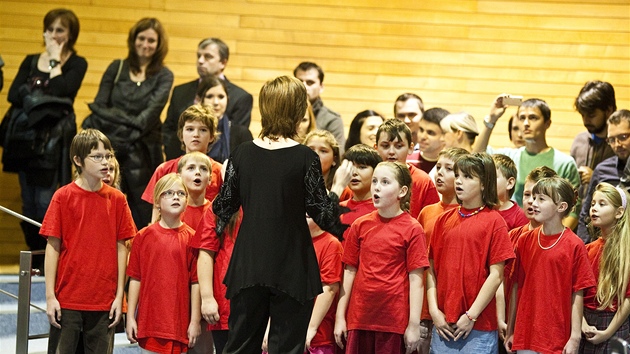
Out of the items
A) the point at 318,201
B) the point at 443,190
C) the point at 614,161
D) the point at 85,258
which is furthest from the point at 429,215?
the point at 85,258

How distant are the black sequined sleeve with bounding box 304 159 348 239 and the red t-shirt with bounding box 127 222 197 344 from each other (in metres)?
1.05

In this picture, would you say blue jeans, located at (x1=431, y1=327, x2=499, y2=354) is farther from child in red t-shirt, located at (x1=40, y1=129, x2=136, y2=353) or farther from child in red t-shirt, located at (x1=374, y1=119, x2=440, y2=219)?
child in red t-shirt, located at (x1=40, y1=129, x2=136, y2=353)

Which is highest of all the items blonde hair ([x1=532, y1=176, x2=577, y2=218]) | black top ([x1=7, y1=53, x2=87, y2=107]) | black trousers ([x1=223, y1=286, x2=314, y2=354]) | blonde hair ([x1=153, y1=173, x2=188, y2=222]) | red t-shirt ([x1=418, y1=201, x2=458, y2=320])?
black top ([x1=7, y1=53, x2=87, y2=107])

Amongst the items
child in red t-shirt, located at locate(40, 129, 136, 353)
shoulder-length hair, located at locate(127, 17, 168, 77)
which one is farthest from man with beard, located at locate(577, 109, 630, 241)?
shoulder-length hair, located at locate(127, 17, 168, 77)

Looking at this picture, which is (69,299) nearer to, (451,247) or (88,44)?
(451,247)

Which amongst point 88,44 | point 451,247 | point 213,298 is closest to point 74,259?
point 213,298

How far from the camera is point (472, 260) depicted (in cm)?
395

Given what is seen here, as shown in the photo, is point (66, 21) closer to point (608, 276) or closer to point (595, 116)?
point (595, 116)

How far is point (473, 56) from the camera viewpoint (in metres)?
7.05

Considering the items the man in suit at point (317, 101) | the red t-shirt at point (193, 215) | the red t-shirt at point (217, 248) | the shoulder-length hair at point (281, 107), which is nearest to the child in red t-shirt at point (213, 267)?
the red t-shirt at point (217, 248)

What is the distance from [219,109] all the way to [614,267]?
8.12 feet

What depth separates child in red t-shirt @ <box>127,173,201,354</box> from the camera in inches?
162

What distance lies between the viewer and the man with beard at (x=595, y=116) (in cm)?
565

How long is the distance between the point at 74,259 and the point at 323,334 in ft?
3.88
